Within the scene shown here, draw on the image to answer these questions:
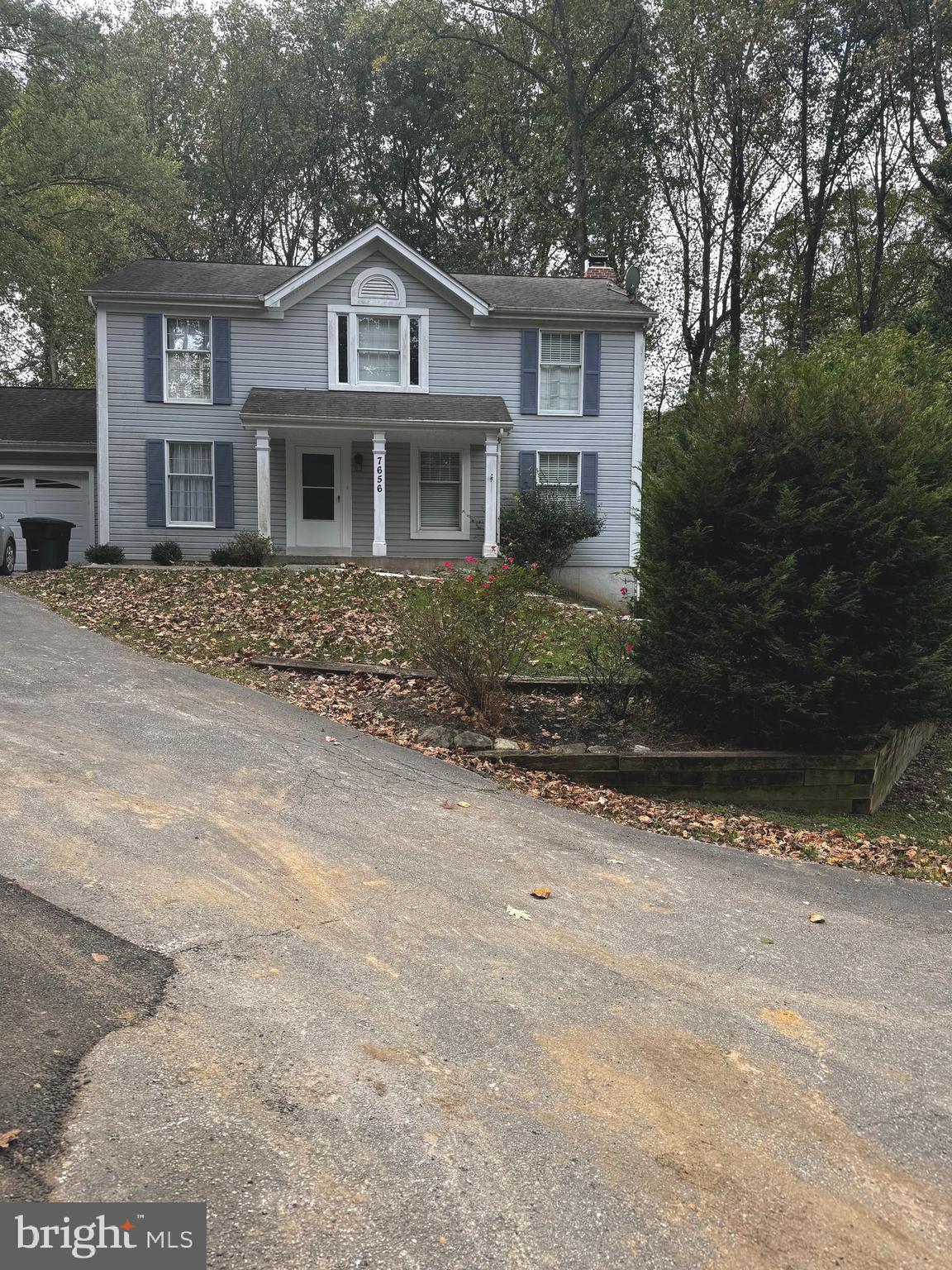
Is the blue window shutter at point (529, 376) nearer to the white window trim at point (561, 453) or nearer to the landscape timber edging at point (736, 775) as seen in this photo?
the white window trim at point (561, 453)

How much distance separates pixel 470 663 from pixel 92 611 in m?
6.38

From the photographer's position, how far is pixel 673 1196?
8.14 ft

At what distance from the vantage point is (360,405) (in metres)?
18.2

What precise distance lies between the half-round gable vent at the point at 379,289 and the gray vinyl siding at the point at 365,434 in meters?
0.20

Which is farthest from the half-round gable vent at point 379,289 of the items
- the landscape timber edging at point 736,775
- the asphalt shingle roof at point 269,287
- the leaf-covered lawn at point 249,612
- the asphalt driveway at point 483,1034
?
the asphalt driveway at point 483,1034

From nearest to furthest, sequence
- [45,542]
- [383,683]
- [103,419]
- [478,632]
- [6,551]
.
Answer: [478,632] < [383,683] < [6,551] < [45,542] < [103,419]

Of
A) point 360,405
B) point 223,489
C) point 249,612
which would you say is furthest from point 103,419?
point 249,612

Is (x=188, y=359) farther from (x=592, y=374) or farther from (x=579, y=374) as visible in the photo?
(x=592, y=374)

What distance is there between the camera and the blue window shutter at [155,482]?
60.3ft

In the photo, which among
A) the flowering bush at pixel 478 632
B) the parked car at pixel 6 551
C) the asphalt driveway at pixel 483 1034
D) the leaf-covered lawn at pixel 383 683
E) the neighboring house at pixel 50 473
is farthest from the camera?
the neighboring house at pixel 50 473

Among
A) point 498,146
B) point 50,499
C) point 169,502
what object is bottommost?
point 169,502

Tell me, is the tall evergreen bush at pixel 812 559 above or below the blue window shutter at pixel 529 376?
below

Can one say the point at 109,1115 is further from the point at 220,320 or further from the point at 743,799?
the point at 220,320

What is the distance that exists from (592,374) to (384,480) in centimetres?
493
